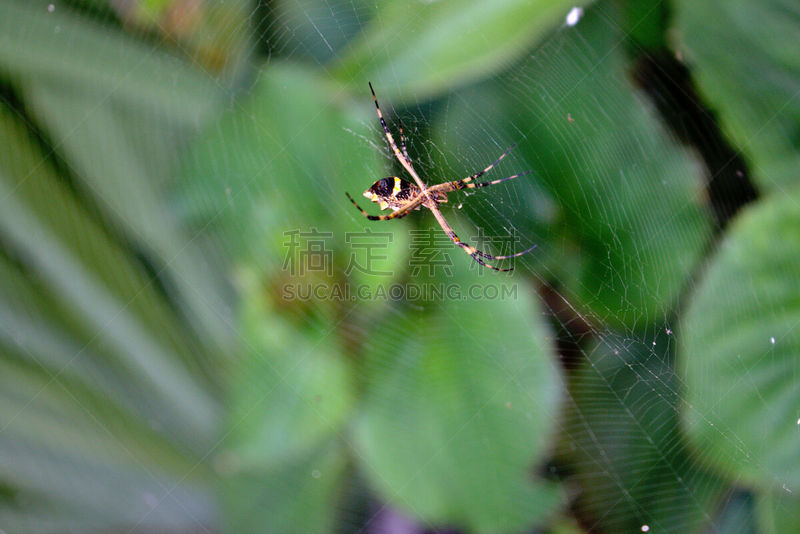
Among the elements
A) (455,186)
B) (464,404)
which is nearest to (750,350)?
(464,404)

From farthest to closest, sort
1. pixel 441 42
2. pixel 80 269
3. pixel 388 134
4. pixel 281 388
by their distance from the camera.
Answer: pixel 80 269
pixel 388 134
pixel 281 388
pixel 441 42

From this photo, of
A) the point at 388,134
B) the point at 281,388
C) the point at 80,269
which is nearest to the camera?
the point at 281,388

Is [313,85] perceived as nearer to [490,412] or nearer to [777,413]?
[490,412]

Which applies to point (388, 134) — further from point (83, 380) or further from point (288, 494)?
point (83, 380)

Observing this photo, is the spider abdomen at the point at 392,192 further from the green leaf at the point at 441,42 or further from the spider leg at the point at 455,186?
the green leaf at the point at 441,42

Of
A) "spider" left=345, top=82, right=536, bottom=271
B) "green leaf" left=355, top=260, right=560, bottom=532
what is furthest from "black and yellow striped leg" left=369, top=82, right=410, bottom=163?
"green leaf" left=355, top=260, right=560, bottom=532
